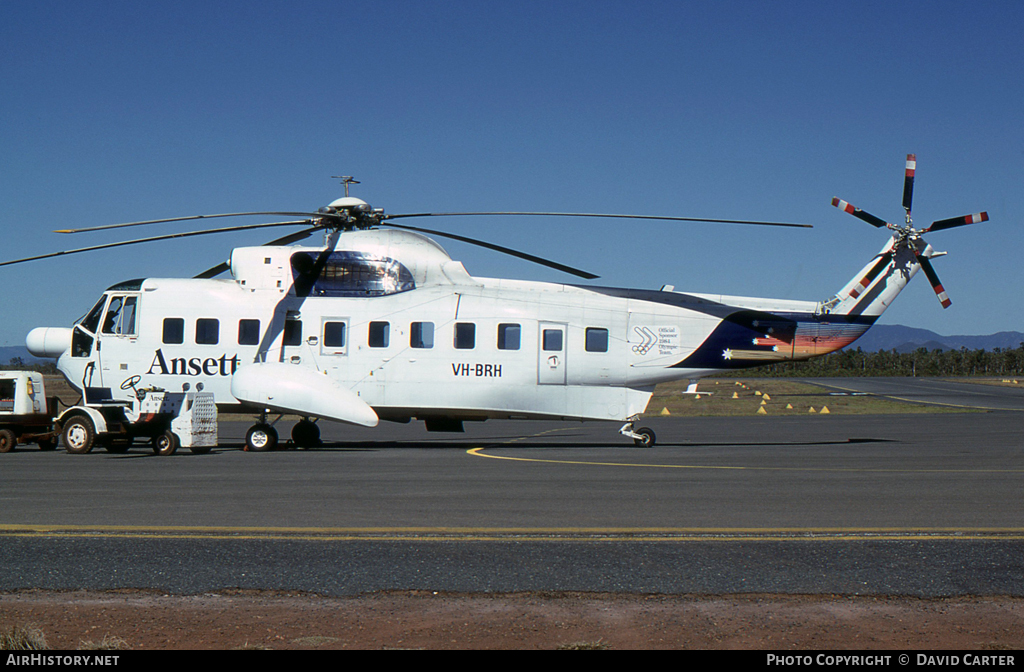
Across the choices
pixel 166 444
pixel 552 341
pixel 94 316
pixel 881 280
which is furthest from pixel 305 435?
pixel 881 280

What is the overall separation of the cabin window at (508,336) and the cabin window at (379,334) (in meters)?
2.82

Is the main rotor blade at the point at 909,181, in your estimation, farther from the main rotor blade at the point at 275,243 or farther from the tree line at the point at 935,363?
the tree line at the point at 935,363

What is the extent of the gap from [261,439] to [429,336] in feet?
15.7

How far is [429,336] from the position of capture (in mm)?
20609

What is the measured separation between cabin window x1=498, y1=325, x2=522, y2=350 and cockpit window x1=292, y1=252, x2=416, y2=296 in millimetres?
2516

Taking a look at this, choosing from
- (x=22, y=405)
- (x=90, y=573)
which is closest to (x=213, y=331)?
(x=22, y=405)

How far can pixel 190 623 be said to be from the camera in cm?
541

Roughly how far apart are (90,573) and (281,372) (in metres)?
13.6

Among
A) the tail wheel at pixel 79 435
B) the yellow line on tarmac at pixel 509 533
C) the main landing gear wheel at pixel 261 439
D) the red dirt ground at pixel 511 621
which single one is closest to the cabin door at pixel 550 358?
the main landing gear wheel at pixel 261 439

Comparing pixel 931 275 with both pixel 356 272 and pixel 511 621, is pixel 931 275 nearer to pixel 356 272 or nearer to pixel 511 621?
pixel 356 272

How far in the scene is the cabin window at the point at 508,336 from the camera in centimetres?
2056

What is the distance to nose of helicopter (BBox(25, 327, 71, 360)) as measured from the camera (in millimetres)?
21578

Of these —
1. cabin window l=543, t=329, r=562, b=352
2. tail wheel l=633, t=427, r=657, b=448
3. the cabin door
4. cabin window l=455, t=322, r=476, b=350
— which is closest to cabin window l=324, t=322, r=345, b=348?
cabin window l=455, t=322, r=476, b=350
